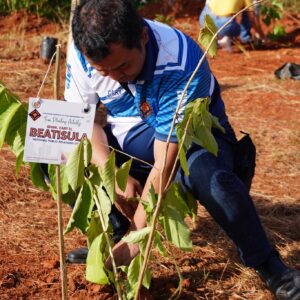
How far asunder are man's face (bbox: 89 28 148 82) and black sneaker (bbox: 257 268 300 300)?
2.90 feet

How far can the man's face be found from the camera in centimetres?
209

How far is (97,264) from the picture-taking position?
189cm

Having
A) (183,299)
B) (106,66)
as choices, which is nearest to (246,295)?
(183,299)

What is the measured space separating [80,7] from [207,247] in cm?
130

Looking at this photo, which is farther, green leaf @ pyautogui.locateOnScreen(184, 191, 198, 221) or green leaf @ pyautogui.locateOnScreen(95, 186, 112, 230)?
green leaf @ pyautogui.locateOnScreen(184, 191, 198, 221)

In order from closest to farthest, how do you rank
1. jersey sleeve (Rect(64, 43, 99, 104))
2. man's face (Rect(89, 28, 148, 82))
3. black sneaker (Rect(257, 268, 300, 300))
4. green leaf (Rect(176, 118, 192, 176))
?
green leaf (Rect(176, 118, 192, 176)) < man's face (Rect(89, 28, 148, 82)) < black sneaker (Rect(257, 268, 300, 300)) < jersey sleeve (Rect(64, 43, 99, 104))

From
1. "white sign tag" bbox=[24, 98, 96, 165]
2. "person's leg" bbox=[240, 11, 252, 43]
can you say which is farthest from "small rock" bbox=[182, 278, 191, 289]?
"person's leg" bbox=[240, 11, 252, 43]

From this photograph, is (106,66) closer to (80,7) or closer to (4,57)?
(80,7)

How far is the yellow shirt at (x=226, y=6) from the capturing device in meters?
6.28

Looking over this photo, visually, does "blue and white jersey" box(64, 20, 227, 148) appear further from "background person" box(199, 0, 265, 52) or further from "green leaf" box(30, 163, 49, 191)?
"background person" box(199, 0, 265, 52)

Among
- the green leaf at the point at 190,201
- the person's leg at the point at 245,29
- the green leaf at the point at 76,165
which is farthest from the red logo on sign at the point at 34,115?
the person's leg at the point at 245,29

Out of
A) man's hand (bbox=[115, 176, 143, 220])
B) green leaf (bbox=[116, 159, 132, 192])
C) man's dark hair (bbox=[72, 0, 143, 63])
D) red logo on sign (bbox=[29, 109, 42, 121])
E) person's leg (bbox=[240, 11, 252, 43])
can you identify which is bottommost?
person's leg (bbox=[240, 11, 252, 43])

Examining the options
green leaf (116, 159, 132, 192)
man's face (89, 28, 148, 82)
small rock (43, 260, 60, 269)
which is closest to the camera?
green leaf (116, 159, 132, 192)

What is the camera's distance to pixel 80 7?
213 centimetres
